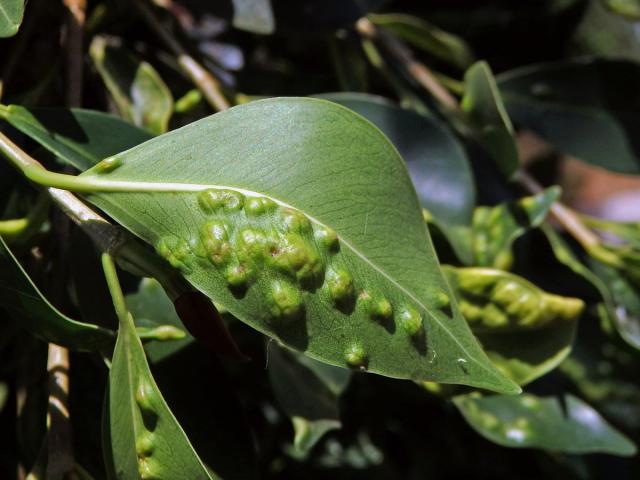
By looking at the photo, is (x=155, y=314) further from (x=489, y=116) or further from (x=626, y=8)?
(x=626, y=8)

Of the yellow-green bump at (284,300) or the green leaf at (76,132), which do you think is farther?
the green leaf at (76,132)

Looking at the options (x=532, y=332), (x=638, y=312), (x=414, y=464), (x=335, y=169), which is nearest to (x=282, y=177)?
(x=335, y=169)

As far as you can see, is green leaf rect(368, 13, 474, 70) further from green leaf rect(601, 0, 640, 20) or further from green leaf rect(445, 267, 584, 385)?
green leaf rect(445, 267, 584, 385)

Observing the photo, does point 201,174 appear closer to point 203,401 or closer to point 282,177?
point 282,177

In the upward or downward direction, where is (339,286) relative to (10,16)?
downward

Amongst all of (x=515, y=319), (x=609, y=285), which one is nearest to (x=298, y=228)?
(x=515, y=319)

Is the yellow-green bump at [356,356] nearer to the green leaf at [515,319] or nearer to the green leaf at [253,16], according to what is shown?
the green leaf at [515,319]

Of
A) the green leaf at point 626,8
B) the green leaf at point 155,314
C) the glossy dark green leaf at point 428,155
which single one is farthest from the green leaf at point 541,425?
the green leaf at point 626,8
